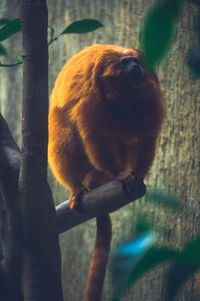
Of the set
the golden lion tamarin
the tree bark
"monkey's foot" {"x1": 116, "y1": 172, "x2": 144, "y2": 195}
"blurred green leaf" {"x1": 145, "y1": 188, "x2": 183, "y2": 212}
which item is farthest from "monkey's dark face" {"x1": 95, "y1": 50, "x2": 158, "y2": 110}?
"blurred green leaf" {"x1": 145, "y1": 188, "x2": 183, "y2": 212}

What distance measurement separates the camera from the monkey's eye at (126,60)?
1.68m

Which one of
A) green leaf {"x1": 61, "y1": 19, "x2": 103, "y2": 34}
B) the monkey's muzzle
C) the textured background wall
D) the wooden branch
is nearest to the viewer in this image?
green leaf {"x1": 61, "y1": 19, "x2": 103, "y2": 34}

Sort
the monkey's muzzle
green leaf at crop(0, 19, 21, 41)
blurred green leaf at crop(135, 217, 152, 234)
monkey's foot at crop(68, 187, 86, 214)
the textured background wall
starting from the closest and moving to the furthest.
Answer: blurred green leaf at crop(135, 217, 152, 234)
green leaf at crop(0, 19, 21, 41)
monkey's foot at crop(68, 187, 86, 214)
the monkey's muzzle
the textured background wall

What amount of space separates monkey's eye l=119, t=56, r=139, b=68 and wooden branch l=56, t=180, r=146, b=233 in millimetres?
555

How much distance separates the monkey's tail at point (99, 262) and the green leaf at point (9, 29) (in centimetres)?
95

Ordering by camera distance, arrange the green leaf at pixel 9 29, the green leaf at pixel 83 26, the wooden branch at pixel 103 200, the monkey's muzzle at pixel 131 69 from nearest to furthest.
→ the green leaf at pixel 9 29 < the green leaf at pixel 83 26 < the wooden branch at pixel 103 200 < the monkey's muzzle at pixel 131 69

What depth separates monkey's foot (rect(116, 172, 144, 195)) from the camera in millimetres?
1409

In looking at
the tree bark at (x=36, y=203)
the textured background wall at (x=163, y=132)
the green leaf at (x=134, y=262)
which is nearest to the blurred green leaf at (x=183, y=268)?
the green leaf at (x=134, y=262)

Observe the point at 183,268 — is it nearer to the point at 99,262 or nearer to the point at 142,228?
the point at 142,228

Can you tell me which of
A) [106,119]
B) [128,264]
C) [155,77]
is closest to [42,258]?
[106,119]

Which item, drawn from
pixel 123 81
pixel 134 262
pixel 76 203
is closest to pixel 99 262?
pixel 76 203

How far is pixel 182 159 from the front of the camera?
1965mm

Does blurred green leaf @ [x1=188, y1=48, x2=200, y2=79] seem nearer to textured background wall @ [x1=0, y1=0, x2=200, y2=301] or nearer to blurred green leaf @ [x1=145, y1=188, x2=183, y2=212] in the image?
blurred green leaf @ [x1=145, y1=188, x2=183, y2=212]

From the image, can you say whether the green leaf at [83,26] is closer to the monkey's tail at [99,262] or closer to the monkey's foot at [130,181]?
the monkey's foot at [130,181]
